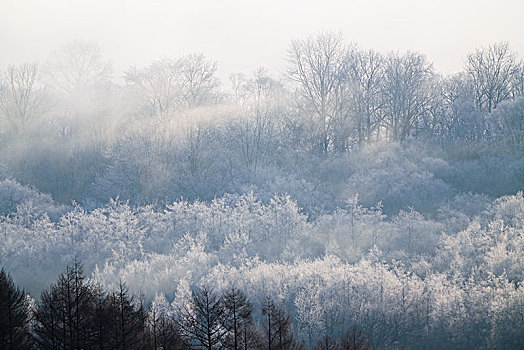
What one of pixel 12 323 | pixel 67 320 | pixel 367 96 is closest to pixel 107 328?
pixel 67 320

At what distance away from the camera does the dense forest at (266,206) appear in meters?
28.4

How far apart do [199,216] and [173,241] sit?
9.27ft

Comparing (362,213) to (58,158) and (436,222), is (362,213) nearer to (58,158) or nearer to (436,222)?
(436,222)

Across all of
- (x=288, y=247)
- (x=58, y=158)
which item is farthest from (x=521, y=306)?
(x=58, y=158)

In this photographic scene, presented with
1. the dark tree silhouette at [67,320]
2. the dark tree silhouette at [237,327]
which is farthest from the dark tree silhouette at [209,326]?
the dark tree silhouette at [67,320]

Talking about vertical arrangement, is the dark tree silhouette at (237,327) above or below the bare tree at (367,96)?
below

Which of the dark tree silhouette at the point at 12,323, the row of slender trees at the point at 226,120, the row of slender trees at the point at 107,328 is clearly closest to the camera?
the dark tree silhouette at the point at 12,323

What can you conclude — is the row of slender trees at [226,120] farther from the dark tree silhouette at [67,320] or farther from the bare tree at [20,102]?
the dark tree silhouette at [67,320]

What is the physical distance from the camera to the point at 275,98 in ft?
178

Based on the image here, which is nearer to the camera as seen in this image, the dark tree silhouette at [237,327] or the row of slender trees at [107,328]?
the dark tree silhouette at [237,327]


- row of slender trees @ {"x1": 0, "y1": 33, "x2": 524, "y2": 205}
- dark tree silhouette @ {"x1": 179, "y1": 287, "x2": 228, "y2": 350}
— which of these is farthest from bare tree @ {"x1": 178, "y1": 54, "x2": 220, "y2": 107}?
dark tree silhouette @ {"x1": 179, "y1": 287, "x2": 228, "y2": 350}

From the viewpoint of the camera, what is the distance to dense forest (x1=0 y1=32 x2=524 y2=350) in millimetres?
28375

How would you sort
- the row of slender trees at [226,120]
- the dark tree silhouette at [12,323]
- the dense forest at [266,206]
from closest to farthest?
the dark tree silhouette at [12,323] < the dense forest at [266,206] < the row of slender trees at [226,120]

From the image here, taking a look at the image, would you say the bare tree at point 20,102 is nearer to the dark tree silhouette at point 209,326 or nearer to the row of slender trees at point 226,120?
the row of slender trees at point 226,120
